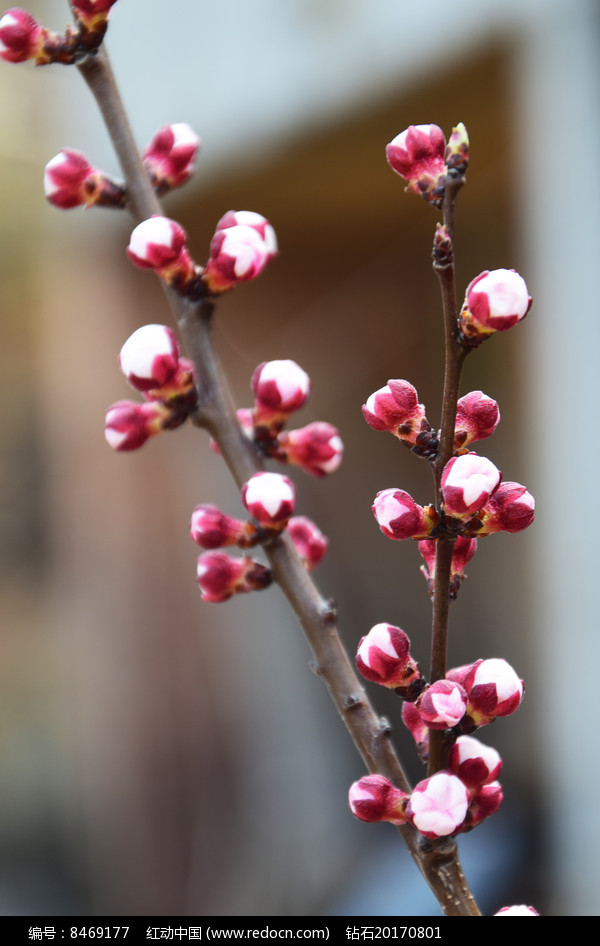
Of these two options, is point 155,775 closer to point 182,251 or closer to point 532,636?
point 532,636

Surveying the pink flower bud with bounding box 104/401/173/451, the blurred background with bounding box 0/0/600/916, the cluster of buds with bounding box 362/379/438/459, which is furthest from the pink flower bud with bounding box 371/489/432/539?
the blurred background with bounding box 0/0/600/916

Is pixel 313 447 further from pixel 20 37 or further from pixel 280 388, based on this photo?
pixel 20 37

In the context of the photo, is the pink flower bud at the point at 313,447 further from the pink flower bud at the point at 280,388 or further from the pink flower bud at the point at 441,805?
the pink flower bud at the point at 441,805

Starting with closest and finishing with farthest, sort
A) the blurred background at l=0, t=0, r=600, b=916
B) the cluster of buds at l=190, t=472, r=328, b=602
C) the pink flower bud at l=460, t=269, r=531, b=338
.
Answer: the pink flower bud at l=460, t=269, r=531, b=338 → the cluster of buds at l=190, t=472, r=328, b=602 → the blurred background at l=0, t=0, r=600, b=916

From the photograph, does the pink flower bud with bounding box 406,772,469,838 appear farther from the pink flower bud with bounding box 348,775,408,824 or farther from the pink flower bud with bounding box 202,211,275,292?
the pink flower bud with bounding box 202,211,275,292

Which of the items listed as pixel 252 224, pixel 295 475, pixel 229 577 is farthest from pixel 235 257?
pixel 295 475

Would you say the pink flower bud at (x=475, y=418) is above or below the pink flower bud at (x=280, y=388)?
below

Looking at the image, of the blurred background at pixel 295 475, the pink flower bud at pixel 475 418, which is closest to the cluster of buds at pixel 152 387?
the pink flower bud at pixel 475 418
